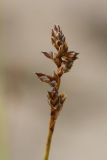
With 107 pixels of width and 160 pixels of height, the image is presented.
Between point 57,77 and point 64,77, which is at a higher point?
point 64,77

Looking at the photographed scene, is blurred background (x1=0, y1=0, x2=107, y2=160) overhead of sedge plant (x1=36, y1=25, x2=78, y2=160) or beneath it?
overhead

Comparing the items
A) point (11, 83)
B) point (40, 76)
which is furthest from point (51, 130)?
point (11, 83)

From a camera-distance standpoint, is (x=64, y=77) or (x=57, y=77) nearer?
(x=57, y=77)

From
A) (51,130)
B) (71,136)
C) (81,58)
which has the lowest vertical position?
(51,130)

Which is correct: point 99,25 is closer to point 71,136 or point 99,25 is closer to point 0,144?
point 71,136

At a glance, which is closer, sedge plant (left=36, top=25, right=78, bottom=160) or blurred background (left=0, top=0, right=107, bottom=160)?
sedge plant (left=36, top=25, right=78, bottom=160)

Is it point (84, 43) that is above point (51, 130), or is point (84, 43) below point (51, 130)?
above

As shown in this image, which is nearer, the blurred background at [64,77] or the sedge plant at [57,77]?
the sedge plant at [57,77]

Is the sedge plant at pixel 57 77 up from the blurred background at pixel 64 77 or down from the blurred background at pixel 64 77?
down
